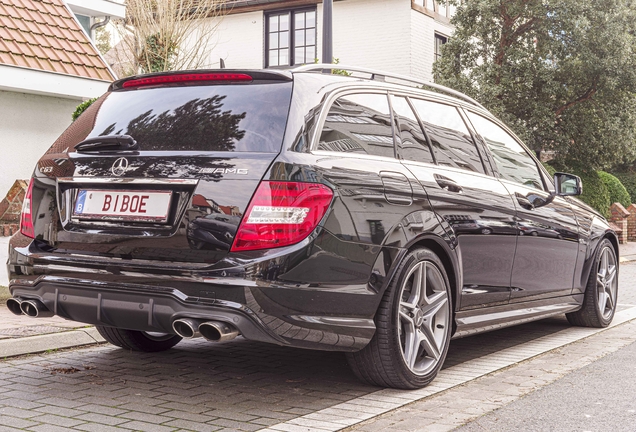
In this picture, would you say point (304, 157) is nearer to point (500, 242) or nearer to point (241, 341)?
point (500, 242)

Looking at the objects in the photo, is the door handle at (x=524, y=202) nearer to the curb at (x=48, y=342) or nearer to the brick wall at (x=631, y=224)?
the curb at (x=48, y=342)

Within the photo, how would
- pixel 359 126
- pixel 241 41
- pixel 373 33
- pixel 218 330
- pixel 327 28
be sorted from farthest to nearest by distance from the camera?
pixel 241 41
pixel 373 33
pixel 327 28
pixel 359 126
pixel 218 330

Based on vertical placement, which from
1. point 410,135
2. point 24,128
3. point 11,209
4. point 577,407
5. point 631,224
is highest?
point 24,128

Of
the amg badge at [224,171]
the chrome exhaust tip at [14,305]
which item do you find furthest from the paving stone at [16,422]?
the amg badge at [224,171]

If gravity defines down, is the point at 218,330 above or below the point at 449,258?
below

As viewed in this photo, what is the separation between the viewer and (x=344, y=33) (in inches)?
1065

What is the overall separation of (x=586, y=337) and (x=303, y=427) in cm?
390

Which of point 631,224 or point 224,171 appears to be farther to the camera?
point 631,224

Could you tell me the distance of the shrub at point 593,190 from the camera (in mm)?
22922

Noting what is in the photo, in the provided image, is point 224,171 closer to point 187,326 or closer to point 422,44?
point 187,326

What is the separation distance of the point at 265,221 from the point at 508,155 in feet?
9.82

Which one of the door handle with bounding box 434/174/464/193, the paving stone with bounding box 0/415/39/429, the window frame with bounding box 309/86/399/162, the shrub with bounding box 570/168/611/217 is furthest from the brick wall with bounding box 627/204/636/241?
the paving stone with bounding box 0/415/39/429

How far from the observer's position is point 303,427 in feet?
13.7

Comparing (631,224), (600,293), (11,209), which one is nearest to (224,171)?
(600,293)
